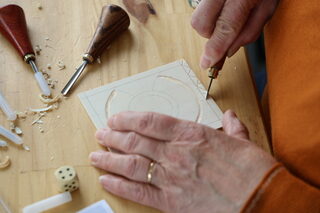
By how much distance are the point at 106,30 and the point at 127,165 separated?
380 millimetres

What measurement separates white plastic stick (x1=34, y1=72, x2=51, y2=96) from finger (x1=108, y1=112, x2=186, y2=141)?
197mm

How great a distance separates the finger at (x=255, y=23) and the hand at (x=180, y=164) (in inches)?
9.4

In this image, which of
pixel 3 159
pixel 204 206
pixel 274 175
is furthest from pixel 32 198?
pixel 274 175

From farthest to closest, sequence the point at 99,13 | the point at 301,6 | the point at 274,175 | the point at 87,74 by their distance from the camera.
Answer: the point at 99,13 < the point at 87,74 < the point at 301,6 < the point at 274,175

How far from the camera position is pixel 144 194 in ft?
2.42

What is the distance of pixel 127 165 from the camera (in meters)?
0.75

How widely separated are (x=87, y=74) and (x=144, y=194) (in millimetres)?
338

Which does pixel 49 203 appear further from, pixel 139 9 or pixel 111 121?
pixel 139 9

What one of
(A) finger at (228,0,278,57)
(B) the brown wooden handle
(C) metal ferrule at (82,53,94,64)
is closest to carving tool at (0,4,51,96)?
(B) the brown wooden handle

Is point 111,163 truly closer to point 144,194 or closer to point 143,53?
point 144,194

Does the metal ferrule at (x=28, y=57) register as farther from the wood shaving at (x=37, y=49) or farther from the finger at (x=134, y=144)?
the finger at (x=134, y=144)

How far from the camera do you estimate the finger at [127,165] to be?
75cm

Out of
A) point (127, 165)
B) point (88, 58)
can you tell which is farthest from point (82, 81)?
point (127, 165)

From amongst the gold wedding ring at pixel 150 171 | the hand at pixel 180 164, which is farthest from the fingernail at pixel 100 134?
the gold wedding ring at pixel 150 171
